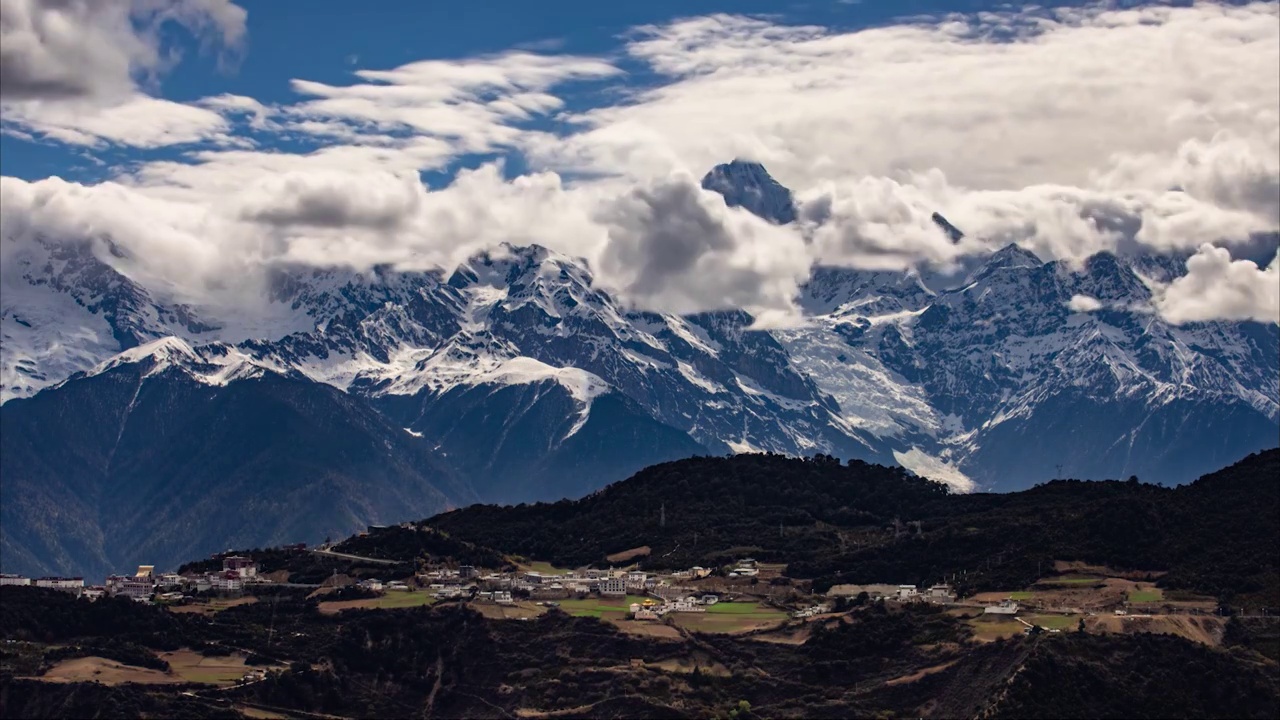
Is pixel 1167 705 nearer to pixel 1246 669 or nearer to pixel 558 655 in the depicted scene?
pixel 1246 669

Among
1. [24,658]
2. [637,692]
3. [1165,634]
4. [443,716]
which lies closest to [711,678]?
[637,692]

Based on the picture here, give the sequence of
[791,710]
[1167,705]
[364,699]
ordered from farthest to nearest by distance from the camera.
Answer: [364,699] < [791,710] < [1167,705]

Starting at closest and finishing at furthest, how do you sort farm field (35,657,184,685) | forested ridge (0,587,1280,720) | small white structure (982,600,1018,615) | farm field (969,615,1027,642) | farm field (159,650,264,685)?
forested ridge (0,587,1280,720), farm field (969,615,1027,642), farm field (35,657,184,685), farm field (159,650,264,685), small white structure (982,600,1018,615)

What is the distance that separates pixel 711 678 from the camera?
192 meters

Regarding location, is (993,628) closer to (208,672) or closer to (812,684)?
(812,684)

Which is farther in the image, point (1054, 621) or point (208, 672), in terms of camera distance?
point (208, 672)

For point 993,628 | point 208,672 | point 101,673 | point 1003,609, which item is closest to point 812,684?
point 993,628

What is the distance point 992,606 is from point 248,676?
6474cm

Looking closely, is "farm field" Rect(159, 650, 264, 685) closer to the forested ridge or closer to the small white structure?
the forested ridge

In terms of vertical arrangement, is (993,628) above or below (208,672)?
above

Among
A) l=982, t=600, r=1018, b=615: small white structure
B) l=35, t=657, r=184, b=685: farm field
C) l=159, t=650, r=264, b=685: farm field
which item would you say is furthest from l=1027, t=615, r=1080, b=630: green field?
l=35, t=657, r=184, b=685: farm field

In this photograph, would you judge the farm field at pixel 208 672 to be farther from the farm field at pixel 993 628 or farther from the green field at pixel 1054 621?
the green field at pixel 1054 621

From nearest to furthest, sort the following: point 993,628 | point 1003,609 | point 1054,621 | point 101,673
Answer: point 993,628 → point 1054,621 → point 101,673 → point 1003,609

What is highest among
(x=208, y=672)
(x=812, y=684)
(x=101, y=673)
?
(x=101, y=673)
